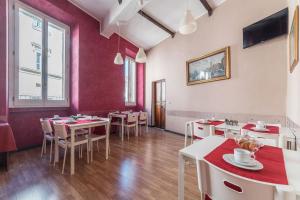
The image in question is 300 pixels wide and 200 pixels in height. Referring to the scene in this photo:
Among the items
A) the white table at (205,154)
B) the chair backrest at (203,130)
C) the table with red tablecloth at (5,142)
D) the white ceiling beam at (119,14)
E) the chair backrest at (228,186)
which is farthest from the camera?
the white ceiling beam at (119,14)

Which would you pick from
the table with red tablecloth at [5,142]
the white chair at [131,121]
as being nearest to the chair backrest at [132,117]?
the white chair at [131,121]

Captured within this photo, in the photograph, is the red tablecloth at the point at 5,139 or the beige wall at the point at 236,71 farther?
the beige wall at the point at 236,71

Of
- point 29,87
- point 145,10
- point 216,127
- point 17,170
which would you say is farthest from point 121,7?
point 17,170

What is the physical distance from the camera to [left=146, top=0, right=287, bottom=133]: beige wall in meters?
2.74

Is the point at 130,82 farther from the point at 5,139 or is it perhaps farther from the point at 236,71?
the point at 5,139

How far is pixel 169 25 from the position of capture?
4809mm

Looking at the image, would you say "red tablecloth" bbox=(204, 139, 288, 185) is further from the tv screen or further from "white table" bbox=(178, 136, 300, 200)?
the tv screen

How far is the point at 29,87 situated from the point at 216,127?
13.0ft

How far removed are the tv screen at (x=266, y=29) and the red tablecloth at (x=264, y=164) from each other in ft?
8.37

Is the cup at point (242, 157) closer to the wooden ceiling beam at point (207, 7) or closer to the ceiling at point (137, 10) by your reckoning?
the ceiling at point (137, 10)

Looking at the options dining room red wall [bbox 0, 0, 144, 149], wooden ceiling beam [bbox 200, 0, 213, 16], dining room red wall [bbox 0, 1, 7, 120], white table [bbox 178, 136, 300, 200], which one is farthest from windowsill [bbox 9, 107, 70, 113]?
wooden ceiling beam [bbox 200, 0, 213, 16]

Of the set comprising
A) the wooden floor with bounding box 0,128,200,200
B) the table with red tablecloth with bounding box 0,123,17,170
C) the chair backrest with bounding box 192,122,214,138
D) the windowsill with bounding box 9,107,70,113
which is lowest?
the wooden floor with bounding box 0,128,200,200

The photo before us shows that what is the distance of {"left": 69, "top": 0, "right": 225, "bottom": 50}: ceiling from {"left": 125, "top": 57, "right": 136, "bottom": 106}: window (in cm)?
140

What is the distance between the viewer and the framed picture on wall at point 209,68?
352 centimetres
